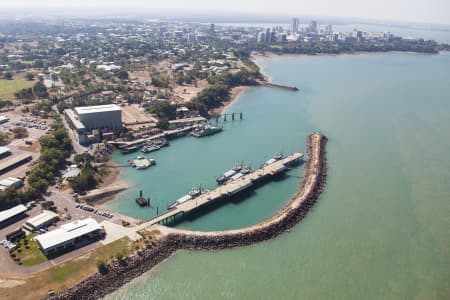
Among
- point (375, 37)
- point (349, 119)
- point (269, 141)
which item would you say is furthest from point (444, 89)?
point (375, 37)

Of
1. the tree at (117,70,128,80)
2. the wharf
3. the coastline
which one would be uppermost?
the tree at (117,70,128,80)

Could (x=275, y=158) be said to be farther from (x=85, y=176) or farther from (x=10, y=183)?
(x=10, y=183)

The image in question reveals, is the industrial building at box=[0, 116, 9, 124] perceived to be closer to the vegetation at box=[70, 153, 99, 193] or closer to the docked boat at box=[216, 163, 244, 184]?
the vegetation at box=[70, 153, 99, 193]

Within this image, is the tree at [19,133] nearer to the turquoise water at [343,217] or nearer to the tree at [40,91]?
the tree at [40,91]

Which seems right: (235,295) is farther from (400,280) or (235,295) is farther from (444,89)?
(444,89)

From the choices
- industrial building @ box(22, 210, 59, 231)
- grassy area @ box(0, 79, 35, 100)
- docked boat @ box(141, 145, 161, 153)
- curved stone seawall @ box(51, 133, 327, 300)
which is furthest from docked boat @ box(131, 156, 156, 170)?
grassy area @ box(0, 79, 35, 100)

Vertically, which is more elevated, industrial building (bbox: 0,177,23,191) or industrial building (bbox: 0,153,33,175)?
industrial building (bbox: 0,153,33,175)
